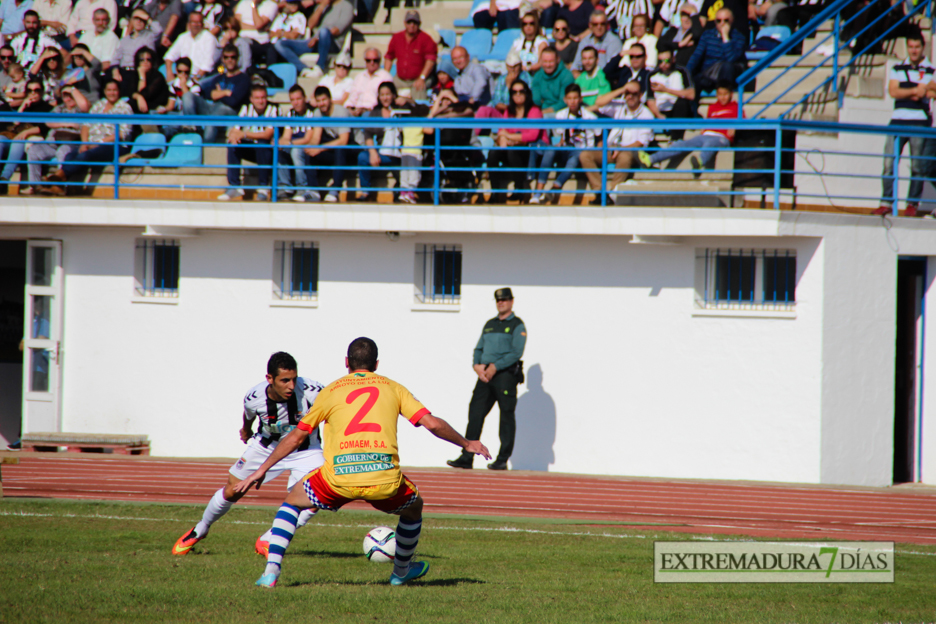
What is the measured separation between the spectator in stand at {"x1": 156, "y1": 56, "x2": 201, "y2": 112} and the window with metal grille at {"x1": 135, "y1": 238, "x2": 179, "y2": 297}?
7.55ft

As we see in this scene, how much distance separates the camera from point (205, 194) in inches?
603

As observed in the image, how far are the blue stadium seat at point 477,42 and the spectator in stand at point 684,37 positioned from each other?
331 cm

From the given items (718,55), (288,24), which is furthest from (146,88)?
(718,55)

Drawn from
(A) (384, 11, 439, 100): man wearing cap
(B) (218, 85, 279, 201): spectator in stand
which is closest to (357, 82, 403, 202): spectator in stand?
(B) (218, 85, 279, 201): spectator in stand

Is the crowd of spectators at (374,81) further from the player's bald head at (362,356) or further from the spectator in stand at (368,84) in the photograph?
the player's bald head at (362,356)

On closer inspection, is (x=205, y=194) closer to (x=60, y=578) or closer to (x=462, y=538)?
(x=462, y=538)

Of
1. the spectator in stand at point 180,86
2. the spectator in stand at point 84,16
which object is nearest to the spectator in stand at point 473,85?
the spectator in stand at point 180,86

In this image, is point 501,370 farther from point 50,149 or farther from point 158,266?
point 50,149

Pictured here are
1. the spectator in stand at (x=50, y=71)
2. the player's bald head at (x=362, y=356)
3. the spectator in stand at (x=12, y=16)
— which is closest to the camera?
the player's bald head at (x=362, y=356)

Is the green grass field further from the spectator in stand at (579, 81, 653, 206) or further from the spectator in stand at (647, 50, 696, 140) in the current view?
the spectator in stand at (647, 50, 696, 140)

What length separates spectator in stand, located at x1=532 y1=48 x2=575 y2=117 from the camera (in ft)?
48.0

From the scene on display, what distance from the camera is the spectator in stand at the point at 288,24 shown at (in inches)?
685

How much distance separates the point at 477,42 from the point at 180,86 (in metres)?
4.93

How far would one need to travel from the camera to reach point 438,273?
47.5 feet
